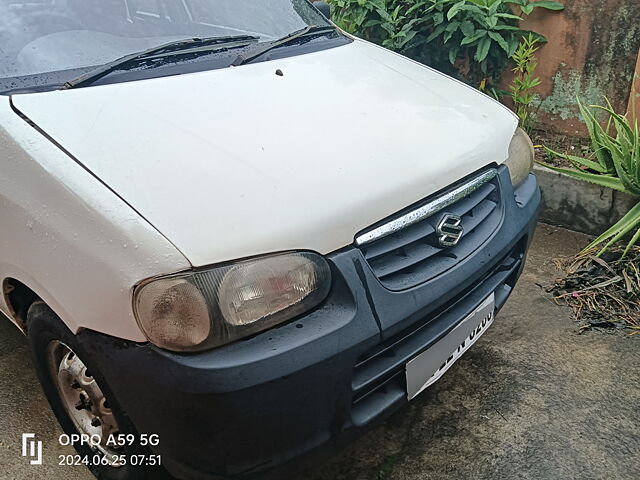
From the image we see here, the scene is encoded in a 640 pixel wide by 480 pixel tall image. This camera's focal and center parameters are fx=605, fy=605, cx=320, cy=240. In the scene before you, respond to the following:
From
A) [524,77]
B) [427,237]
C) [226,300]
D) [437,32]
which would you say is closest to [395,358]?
[427,237]

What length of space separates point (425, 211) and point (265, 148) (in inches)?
20.3

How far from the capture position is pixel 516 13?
411 cm

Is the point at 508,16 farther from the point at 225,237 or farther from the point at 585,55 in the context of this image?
the point at 225,237

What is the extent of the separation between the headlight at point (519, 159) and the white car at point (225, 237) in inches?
0.9

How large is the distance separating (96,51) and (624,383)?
2.42 meters

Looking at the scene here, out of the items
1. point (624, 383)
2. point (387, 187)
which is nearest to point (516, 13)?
point (624, 383)

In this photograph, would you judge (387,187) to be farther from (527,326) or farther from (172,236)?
(527,326)

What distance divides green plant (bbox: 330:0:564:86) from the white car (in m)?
1.93

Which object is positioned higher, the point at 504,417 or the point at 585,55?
the point at 585,55

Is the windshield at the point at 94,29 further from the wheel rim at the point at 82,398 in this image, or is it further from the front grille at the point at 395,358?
the front grille at the point at 395,358

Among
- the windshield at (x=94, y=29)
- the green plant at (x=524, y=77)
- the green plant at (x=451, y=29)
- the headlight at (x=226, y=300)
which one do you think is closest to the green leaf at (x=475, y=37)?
the green plant at (x=451, y=29)

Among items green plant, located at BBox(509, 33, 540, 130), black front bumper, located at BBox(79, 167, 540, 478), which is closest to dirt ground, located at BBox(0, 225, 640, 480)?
black front bumper, located at BBox(79, 167, 540, 478)

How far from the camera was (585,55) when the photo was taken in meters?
3.97

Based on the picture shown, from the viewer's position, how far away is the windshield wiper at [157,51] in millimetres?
1955
